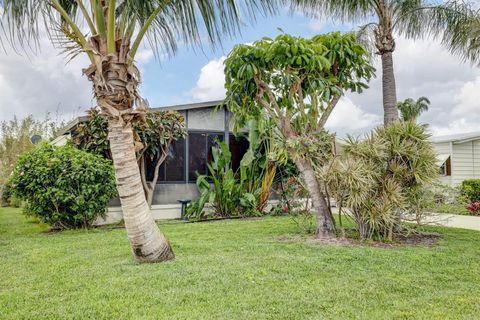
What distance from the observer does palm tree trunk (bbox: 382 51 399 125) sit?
893 cm

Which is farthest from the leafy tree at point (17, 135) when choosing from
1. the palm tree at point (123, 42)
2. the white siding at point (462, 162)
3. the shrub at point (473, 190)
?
the white siding at point (462, 162)

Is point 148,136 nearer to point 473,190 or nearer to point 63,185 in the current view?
point 63,185

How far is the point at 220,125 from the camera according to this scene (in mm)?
13906

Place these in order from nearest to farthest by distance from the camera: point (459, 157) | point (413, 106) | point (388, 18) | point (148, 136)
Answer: point (388, 18) → point (148, 136) → point (459, 157) → point (413, 106)

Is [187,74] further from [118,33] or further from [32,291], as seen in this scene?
[32,291]

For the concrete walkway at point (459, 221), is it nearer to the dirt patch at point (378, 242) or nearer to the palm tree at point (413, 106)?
the dirt patch at point (378, 242)

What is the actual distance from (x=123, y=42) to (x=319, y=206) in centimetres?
512

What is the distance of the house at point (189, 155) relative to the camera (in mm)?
12695

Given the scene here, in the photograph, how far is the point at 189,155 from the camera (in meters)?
13.3

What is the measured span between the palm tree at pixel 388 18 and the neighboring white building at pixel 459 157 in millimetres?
8683

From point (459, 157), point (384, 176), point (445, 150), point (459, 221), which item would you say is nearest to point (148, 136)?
point (384, 176)

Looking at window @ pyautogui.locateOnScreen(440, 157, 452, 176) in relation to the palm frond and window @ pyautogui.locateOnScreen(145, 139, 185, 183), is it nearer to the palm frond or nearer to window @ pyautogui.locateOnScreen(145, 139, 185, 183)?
window @ pyautogui.locateOnScreen(145, 139, 185, 183)

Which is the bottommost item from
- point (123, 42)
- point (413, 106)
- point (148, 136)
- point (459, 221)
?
point (459, 221)

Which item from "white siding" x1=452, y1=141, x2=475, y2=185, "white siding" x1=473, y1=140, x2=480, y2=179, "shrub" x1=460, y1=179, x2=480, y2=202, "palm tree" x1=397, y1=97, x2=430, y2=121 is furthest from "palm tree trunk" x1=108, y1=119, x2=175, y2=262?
"palm tree" x1=397, y1=97, x2=430, y2=121
